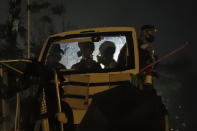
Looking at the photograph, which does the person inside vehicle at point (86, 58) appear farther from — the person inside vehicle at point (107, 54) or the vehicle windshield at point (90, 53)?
the person inside vehicle at point (107, 54)

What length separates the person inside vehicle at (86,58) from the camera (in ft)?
18.8

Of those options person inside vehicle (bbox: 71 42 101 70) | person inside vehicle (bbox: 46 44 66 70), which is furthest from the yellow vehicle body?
person inside vehicle (bbox: 46 44 66 70)

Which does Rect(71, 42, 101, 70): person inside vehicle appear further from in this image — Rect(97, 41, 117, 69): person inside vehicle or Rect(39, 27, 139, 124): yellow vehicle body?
Rect(39, 27, 139, 124): yellow vehicle body

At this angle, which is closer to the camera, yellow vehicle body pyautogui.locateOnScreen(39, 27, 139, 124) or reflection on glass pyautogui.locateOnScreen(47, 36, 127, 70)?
yellow vehicle body pyautogui.locateOnScreen(39, 27, 139, 124)

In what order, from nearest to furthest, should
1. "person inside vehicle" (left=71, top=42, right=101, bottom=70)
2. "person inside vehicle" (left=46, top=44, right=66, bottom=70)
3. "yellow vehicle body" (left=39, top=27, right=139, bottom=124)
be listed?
"yellow vehicle body" (left=39, top=27, right=139, bottom=124), "person inside vehicle" (left=71, top=42, right=101, bottom=70), "person inside vehicle" (left=46, top=44, right=66, bottom=70)

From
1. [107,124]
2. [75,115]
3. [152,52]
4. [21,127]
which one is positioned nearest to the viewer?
[107,124]

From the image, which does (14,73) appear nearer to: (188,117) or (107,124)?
(107,124)

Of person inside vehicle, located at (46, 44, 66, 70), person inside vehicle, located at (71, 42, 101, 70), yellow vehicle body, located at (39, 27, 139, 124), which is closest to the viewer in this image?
yellow vehicle body, located at (39, 27, 139, 124)

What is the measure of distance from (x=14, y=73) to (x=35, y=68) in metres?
0.42

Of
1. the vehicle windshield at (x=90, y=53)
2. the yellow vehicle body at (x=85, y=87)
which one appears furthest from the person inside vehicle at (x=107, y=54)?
the yellow vehicle body at (x=85, y=87)

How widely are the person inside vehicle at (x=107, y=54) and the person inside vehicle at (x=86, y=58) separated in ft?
0.41

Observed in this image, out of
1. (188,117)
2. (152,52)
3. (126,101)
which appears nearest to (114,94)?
(126,101)

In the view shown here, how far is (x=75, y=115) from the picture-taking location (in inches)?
179

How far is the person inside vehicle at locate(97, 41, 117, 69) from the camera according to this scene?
5750 millimetres
